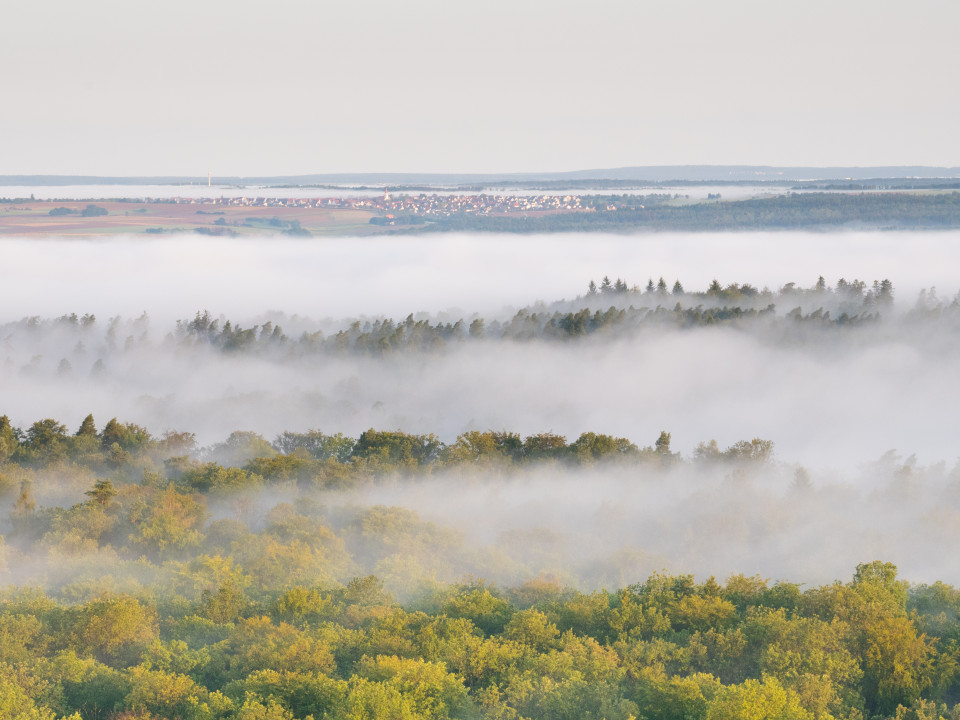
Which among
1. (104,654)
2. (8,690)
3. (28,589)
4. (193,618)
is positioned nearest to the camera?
(8,690)

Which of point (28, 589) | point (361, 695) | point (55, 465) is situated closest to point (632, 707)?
point (361, 695)

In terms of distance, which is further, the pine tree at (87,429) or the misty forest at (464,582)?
the pine tree at (87,429)

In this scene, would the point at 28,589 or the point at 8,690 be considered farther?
the point at 28,589

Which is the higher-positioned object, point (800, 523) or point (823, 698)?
point (823, 698)

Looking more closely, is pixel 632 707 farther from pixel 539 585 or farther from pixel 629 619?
pixel 539 585

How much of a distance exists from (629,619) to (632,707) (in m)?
15.3

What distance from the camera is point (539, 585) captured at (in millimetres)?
75938

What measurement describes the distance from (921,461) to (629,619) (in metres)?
142

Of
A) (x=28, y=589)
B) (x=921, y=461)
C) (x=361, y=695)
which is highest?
(x=361, y=695)

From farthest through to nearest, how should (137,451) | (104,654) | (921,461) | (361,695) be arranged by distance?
(921,461), (137,451), (104,654), (361,695)

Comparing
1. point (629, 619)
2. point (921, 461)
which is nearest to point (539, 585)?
point (629, 619)

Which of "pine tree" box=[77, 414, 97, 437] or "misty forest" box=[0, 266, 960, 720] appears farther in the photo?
"pine tree" box=[77, 414, 97, 437]

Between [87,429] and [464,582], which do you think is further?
[87,429]

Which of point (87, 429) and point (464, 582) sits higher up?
point (87, 429)
